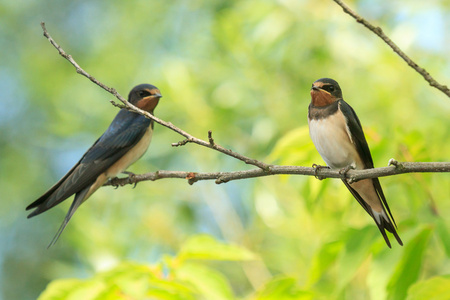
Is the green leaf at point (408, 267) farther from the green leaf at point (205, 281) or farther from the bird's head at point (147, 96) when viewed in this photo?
the bird's head at point (147, 96)

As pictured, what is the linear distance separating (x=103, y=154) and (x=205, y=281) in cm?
156

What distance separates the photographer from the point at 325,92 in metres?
2.19

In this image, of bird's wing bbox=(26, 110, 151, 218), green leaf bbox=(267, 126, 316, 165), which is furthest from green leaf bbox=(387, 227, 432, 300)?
bird's wing bbox=(26, 110, 151, 218)

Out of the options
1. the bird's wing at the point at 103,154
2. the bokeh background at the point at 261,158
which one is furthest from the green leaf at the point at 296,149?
the bird's wing at the point at 103,154

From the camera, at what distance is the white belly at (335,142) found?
234 cm

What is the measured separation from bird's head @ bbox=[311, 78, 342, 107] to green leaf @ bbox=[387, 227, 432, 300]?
620 mm

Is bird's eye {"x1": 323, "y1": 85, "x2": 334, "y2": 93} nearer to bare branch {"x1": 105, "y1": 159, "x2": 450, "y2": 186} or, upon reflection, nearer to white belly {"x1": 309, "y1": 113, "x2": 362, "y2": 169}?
white belly {"x1": 309, "y1": 113, "x2": 362, "y2": 169}

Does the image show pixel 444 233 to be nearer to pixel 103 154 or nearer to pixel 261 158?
pixel 103 154

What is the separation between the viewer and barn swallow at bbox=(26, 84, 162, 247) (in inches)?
122

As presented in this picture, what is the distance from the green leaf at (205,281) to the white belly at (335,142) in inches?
26.8

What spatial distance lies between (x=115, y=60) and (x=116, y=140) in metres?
3.48

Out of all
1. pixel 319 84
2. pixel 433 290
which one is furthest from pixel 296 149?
pixel 433 290

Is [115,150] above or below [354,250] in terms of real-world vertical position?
above

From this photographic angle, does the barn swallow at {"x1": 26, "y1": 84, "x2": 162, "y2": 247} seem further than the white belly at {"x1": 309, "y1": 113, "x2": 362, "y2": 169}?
Yes
